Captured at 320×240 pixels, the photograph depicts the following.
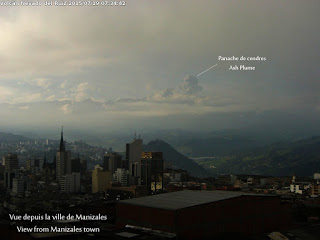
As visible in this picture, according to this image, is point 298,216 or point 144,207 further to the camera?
point 298,216

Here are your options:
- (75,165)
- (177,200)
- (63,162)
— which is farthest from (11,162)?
(177,200)

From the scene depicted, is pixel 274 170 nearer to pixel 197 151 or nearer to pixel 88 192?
pixel 197 151

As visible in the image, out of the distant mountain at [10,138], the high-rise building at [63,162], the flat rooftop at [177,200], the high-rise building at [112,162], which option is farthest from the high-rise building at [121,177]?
the flat rooftop at [177,200]

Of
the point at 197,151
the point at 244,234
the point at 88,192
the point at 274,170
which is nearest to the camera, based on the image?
the point at 244,234

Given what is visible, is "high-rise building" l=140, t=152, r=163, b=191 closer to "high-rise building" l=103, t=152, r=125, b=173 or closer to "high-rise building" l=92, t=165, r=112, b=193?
"high-rise building" l=92, t=165, r=112, b=193

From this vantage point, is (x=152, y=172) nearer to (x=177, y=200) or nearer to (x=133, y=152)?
(x=133, y=152)

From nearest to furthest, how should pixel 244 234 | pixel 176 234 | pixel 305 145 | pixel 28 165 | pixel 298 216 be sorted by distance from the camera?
1. pixel 176 234
2. pixel 244 234
3. pixel 298 216
4. pixel 28 165
5. pixel 305 145

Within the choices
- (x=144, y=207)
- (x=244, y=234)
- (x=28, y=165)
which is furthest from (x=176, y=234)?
(x=28, y=165)
